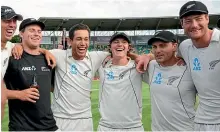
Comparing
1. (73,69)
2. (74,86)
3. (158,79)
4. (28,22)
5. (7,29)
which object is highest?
(28,22)

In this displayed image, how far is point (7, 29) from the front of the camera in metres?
3.99

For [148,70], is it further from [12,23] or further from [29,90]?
[12,23]

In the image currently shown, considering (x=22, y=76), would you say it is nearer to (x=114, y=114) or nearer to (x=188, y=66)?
(x=114, y=114)

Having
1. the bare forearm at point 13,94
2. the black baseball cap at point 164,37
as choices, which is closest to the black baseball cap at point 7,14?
the bare forearm at point 13,94

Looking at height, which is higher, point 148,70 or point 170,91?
point 148,70

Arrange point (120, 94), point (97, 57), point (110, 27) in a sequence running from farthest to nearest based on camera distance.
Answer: point (110, 27), point (97, 57), point (120, 94)

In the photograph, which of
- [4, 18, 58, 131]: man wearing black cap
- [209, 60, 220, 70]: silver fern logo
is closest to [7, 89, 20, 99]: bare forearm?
[4, 18, 58, 131]: man wearing black cap

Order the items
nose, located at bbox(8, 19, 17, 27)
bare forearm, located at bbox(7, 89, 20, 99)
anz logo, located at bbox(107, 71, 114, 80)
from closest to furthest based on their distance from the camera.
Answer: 1. bare forearm, located at bbox(7, 89, 20, 99)
2. nose, located at bbox(8, 19, 17, 27)
3. anz logo, located at bbox(107, 71, 114, 80)

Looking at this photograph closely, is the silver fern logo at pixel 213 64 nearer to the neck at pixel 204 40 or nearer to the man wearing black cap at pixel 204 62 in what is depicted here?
the man wearing black cap at pixel 204 62

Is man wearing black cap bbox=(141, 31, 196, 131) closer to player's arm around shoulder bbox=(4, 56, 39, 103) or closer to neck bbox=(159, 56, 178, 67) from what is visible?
neck bbox=(159, 56, 178, 67)

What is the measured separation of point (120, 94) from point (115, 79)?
0.83 ft

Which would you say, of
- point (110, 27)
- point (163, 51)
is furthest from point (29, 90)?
point (110, 27)

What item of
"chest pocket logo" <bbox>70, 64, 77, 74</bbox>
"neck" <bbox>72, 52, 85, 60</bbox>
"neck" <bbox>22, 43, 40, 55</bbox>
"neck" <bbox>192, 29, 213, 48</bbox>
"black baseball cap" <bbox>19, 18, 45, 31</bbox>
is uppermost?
"black baseball cap" <bbox>19, 18, 45, 31</bbox>

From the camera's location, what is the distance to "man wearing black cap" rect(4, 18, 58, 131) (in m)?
4.05
